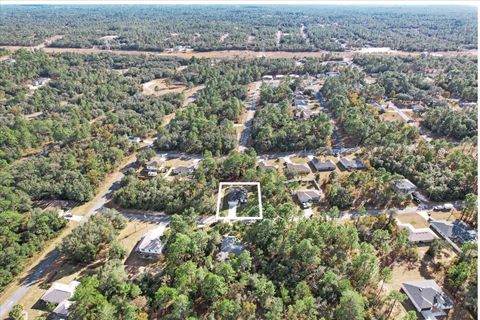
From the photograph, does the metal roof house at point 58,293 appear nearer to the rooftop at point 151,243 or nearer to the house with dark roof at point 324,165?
the rooftop at point 151,243

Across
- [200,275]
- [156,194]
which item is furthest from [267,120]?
[200,275]

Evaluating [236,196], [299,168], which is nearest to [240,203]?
[236,196]

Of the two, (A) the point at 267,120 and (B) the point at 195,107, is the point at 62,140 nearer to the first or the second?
(B) the point at 195,107

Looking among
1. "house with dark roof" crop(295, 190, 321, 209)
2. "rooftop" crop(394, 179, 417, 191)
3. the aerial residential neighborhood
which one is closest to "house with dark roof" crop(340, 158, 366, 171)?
the aerial residential neighborhood

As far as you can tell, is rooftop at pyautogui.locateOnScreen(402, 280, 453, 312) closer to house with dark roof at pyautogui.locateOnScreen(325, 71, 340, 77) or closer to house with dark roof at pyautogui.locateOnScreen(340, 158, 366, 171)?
house with dark roof at pyautogui.locateOnScreen(340, 158, 366, 171)

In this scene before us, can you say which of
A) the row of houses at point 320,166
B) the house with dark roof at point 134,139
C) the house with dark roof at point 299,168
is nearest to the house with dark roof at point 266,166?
the row of houses at point 320,166

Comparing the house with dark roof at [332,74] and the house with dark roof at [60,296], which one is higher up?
the house with dark roof at [332,74]
